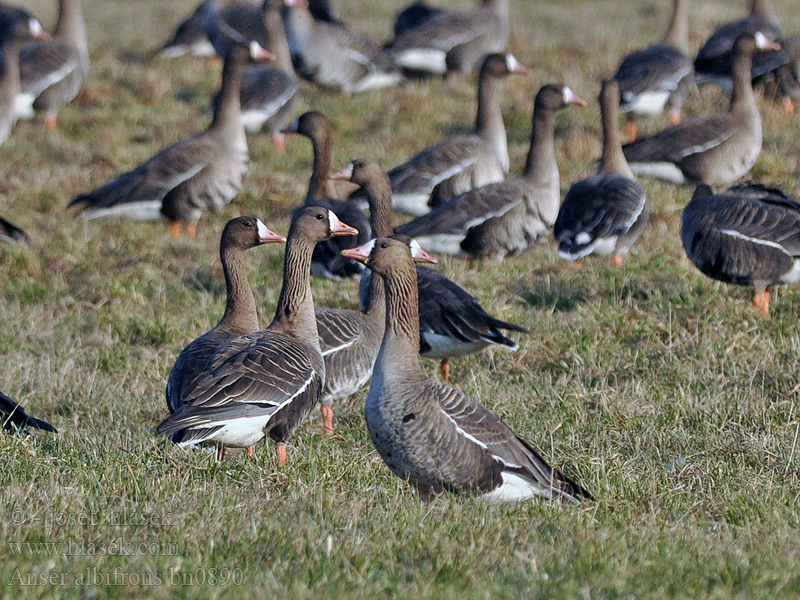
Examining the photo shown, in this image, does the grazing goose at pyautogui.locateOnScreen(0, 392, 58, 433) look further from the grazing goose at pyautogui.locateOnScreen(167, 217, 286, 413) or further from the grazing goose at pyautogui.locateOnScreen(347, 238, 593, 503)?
the grazing goose at pyautogui.locateOnScreen(347, 238, 593, 503)

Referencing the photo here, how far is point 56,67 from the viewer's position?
1556cm

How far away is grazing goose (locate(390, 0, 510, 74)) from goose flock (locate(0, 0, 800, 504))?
4 centimetres

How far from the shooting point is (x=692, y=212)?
373 inches

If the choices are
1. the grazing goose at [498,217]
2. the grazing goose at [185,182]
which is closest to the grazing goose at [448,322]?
the grazing goose at [498,217]

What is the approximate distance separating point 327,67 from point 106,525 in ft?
41.7

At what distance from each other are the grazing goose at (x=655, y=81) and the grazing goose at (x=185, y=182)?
15.6ft

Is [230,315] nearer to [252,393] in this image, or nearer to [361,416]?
[361,416]

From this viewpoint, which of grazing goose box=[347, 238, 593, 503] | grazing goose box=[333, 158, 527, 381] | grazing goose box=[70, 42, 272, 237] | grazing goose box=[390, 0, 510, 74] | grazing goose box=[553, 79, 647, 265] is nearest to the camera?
grazing goose box=[347, 238, 593, 503]

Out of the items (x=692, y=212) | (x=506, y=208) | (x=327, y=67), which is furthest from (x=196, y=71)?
(x=692, y=212)

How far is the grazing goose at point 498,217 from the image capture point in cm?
1098

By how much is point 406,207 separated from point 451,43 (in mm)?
5966

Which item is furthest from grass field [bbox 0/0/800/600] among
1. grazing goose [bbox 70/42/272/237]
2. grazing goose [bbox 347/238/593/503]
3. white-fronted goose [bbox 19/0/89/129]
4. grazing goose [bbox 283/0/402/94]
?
grazing goose [bbox 283/0/402/94]

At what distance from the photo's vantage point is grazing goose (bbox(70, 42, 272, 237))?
12164 millimetres

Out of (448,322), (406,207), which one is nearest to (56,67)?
(406,207)
